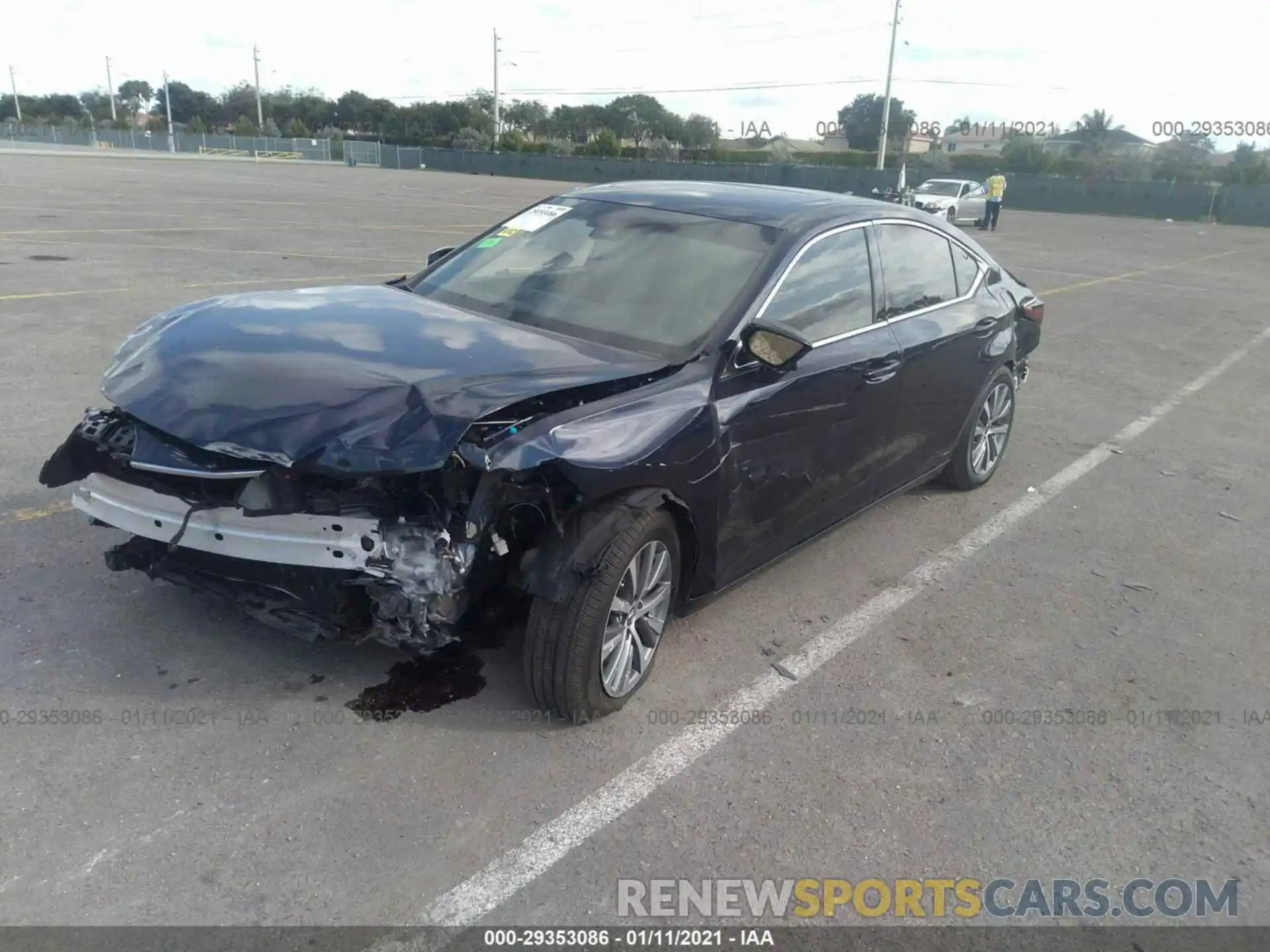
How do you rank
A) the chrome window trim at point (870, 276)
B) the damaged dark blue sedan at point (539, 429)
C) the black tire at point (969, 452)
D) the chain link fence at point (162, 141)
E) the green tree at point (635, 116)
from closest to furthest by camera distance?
the damaged dark blue sedan at point (539, 429) → the chrome window trim at point (870, 276) → the black tire at point (969, 452) → the chain link fence at point (162, 141) → the green tree at point (635, 116)

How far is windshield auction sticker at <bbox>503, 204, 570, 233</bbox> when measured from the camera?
15.4 ft

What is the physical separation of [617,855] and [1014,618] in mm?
2460

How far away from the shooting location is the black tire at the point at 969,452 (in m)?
5.64

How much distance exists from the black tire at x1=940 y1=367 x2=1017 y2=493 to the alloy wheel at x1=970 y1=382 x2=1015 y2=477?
0.4 inches

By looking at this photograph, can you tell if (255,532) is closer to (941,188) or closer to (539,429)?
(539,429)

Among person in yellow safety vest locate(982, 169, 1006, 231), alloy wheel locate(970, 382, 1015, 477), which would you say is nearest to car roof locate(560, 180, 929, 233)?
alloy wheel locate(970, 382, 1015, 477)

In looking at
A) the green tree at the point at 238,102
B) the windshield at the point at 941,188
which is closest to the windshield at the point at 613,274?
the windshield at the point at 941,188

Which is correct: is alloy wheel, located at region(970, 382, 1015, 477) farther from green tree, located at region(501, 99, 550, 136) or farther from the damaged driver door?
green tree, located at region(501, 99, 550, 136)

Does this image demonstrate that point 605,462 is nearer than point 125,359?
Yes

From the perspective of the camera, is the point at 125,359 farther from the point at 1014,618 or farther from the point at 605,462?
the point at 1014,618

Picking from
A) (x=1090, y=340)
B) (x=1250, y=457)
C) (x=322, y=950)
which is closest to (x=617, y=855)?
(x=322, y=950)

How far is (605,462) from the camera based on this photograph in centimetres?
311

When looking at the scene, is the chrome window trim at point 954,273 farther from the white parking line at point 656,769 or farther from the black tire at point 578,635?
the black tire at point 578,635

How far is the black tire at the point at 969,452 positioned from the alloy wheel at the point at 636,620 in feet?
9.16
